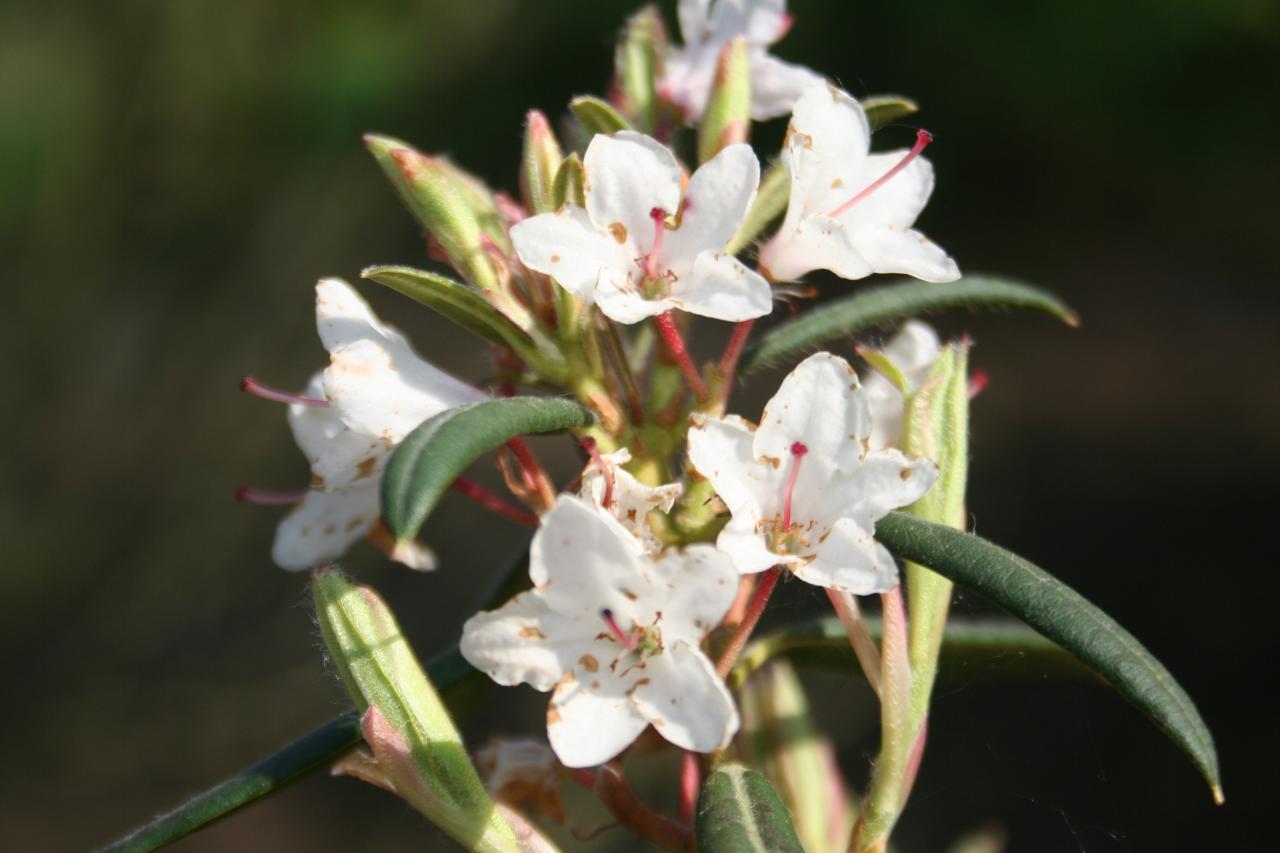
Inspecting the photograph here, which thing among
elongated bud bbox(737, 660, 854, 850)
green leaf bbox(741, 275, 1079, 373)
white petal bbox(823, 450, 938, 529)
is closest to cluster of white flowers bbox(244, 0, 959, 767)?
white petal bbox(823, 450, 938, 529)

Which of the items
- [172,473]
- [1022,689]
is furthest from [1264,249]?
[172,473]

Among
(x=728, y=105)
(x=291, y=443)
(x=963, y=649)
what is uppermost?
(x=728, y=105)

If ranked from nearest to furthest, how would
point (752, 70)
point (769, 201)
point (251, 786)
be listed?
1. point (251, 786)
2. point (769, 201)
3. point (752, 70)

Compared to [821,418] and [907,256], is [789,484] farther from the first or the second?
[907,256]

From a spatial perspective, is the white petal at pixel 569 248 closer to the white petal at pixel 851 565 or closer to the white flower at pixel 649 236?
the white flower at pixel 649 236

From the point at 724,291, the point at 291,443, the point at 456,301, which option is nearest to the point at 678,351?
the point at 724,291

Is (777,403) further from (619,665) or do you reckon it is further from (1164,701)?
(1164,701)

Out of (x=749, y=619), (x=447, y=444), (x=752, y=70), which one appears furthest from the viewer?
(x=752, y=70)
